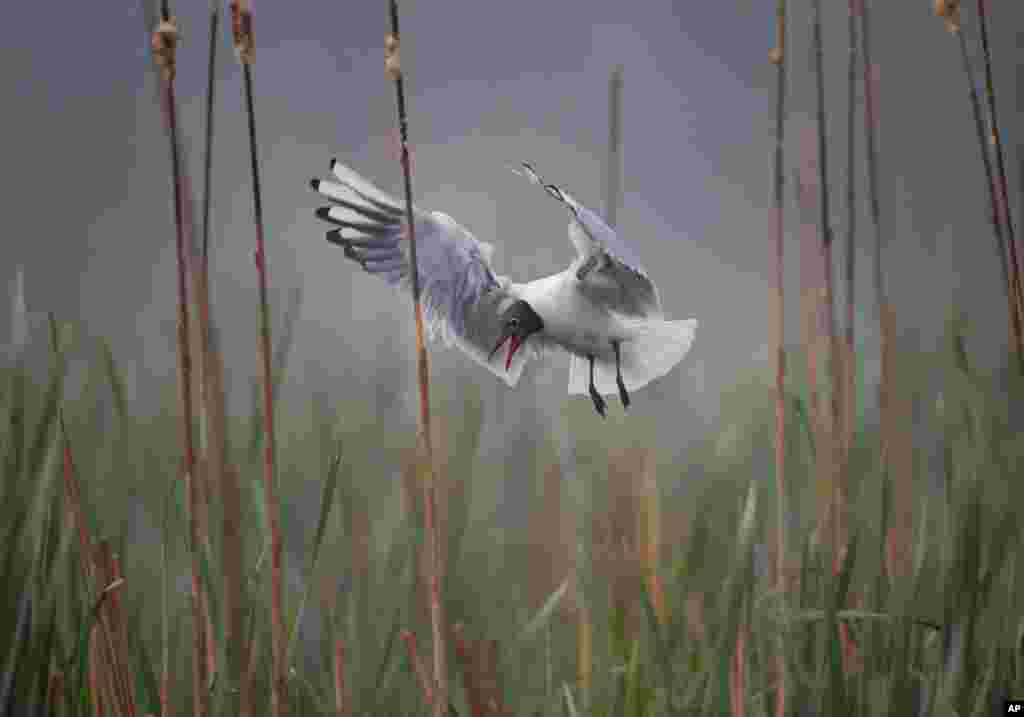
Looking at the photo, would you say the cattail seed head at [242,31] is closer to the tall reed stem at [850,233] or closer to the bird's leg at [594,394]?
the bird's leg at [594,394]

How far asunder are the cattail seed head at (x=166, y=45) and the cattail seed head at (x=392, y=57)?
0.07 metres

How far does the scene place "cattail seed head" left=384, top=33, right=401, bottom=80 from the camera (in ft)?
1.27

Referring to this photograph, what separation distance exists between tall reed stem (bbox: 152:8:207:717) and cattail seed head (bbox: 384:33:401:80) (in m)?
0.07

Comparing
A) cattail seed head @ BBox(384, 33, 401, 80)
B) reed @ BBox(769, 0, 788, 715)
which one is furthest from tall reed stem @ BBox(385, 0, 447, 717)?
reed @ BBox(769, 0, 788, 715)

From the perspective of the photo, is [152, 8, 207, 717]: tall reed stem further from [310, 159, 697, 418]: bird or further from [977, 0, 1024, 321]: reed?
[977, 0, 1024, 321]: reed

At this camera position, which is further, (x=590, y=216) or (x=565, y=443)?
(x=565, y=443)

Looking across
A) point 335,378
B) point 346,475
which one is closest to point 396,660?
point 346,475

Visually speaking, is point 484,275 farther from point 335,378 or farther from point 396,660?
point 335,378

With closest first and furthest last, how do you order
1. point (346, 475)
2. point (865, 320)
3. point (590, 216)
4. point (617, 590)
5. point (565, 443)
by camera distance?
point (590, 216), point (617, 590), point (346, 475), point (565, 443), point (865, 320)

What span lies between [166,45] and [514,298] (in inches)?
6.4

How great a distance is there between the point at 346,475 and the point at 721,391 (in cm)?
73

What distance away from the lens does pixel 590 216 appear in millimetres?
392

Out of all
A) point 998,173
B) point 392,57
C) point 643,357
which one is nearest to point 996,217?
point 998,173

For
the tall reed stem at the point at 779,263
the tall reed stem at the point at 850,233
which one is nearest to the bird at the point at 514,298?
the tall reed stem at the point at 779,263
